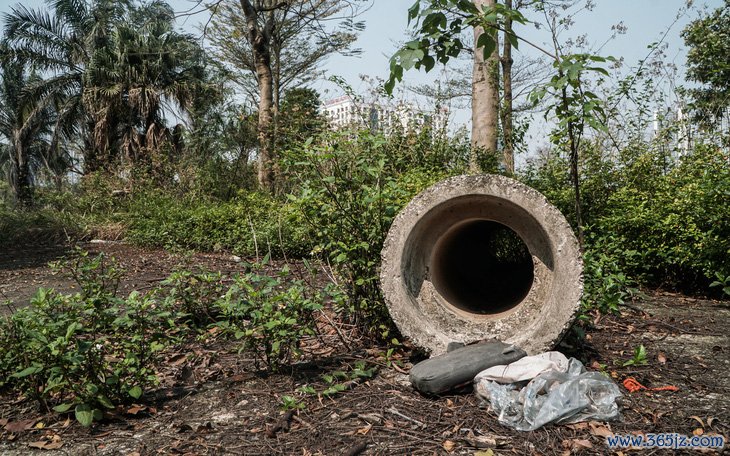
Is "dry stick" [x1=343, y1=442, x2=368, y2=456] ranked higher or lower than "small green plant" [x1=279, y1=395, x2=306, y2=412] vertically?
lower

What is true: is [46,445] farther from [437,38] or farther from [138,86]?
[138,86]

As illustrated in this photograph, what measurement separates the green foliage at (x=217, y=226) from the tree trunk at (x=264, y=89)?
2.82 ft

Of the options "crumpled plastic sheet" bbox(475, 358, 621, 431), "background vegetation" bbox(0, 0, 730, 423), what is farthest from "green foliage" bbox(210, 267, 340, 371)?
"crumpled plastic sheet" bbox(475, 358, 621, 431)

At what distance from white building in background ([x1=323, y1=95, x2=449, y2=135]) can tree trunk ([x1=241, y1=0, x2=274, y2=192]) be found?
4.73 ft

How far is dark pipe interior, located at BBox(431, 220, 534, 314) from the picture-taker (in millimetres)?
4230

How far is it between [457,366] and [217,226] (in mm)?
7164

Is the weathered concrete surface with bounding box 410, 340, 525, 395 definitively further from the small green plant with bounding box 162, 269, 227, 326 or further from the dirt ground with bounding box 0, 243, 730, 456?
the small green plant with bounding box 162, 269, 227, 326

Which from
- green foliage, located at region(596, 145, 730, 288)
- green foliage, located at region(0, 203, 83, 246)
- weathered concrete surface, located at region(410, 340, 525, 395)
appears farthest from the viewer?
green foliage, located at region(0, 203, 83, 246)

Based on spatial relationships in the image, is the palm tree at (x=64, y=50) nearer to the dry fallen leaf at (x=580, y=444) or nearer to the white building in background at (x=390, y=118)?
the white building in background at (x=390, y=118)

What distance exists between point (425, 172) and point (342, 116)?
12.1ft

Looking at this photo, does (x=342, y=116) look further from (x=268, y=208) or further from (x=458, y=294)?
(x=458, y=294)

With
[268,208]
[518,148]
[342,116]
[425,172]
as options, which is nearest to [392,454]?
[425,172]

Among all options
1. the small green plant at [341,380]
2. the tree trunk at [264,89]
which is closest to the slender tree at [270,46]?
the tree trunk at [264,89]

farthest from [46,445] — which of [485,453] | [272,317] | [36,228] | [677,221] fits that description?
[36,228]
